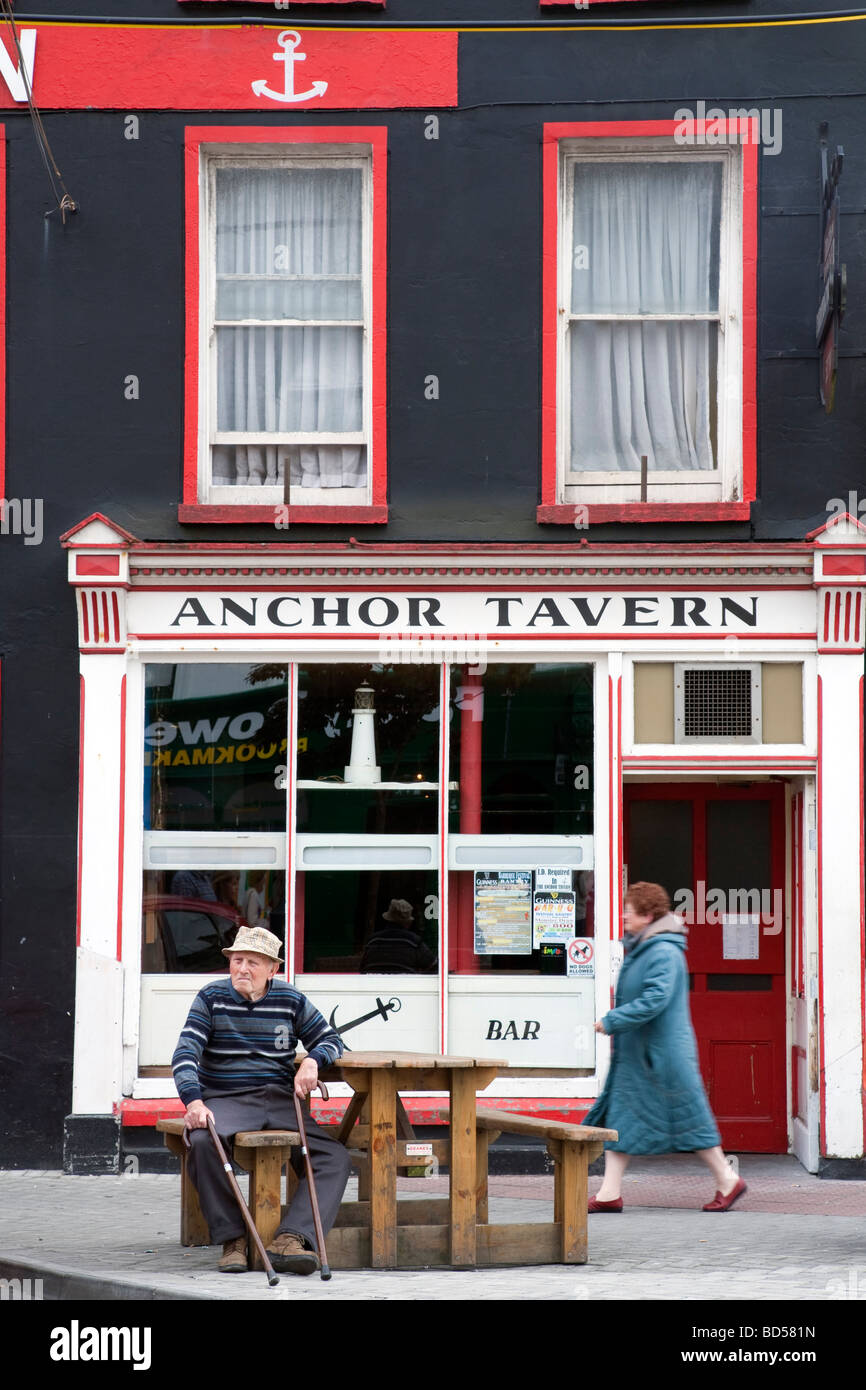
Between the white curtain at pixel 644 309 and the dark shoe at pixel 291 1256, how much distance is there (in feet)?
18.8

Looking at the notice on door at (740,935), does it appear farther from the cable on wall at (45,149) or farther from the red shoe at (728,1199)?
the cable on wall at (45,149)

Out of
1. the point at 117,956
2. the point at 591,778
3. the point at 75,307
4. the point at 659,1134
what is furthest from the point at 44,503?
the point at 659,1134

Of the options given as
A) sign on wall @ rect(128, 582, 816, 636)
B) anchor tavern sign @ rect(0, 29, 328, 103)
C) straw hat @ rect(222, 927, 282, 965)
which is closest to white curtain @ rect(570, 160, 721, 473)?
sign on wall @ rect(128, 582, 816, 636)

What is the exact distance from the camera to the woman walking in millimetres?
9086

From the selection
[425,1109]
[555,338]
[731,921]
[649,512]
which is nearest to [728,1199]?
[425,1109]

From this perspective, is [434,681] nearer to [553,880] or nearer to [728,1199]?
[553,880]

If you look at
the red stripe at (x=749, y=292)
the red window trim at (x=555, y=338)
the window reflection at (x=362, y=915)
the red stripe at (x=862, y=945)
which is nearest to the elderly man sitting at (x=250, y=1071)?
the window reflection at (x=362, y=915)

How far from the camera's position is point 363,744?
11.2m

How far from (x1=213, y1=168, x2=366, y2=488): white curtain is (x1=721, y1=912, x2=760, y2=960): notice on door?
3.98 metres

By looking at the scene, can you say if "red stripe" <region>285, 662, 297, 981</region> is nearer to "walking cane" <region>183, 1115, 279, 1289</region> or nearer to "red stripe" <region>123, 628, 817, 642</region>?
"red stripe" <region>123, 628, 817, 642</region>

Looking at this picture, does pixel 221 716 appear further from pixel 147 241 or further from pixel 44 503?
pixel 147 241

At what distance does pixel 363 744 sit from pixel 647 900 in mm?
2644

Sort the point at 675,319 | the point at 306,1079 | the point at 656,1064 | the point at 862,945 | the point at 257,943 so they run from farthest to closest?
the point at 675,319
the point at 862,945
the point at 656,1064
the point at 257,943
the point at 306,1079

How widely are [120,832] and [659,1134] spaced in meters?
4.02
